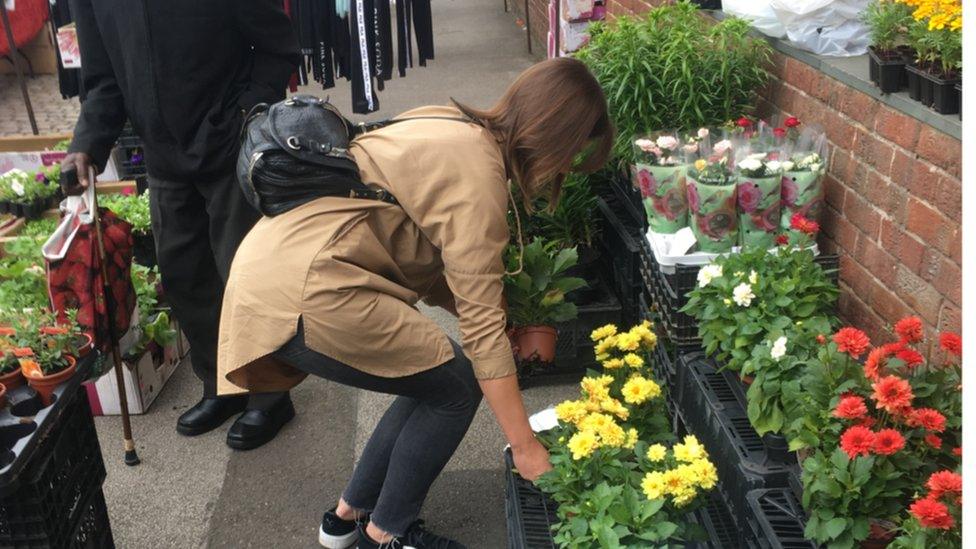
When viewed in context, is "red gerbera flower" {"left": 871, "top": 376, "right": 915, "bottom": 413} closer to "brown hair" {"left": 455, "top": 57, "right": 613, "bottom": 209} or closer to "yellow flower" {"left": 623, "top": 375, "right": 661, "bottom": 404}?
"yellow flower" {"left": 623, "top": 375, "right": 661, "bottom": 404}

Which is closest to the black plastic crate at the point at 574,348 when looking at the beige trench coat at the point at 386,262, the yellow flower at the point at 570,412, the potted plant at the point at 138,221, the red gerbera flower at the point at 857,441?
the yellow flower at the point at 570,412

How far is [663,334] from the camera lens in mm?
3789

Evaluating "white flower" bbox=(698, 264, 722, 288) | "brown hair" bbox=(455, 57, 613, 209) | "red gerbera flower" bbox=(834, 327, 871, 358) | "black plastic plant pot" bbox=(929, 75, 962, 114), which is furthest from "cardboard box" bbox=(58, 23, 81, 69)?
"red gerbera flower" bbox=(834, 327, 871, 358)

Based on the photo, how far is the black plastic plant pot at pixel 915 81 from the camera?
2.91 meters

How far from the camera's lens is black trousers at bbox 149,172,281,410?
148 inches

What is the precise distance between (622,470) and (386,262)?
87 centimetres

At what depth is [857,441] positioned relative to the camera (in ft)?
6.81

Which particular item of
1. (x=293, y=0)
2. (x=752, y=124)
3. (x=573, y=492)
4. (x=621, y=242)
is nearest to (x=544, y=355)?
(x=621, y=242)

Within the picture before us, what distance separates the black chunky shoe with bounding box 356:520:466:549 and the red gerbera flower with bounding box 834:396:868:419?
1.49 meters

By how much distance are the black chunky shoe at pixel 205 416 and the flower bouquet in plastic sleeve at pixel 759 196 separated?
2.31 meters

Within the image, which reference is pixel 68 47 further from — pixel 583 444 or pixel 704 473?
pixel 704 473
